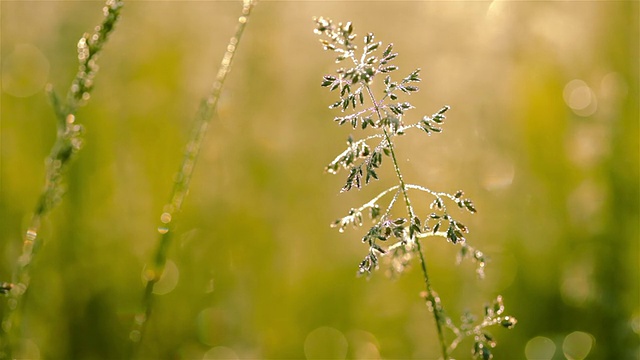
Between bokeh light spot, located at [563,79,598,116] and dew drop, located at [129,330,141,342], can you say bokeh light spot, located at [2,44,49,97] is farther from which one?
bokeh light spot, located at [563,79,598,116]

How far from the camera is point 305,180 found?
2.20 metres

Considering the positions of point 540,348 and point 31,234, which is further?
point 540,348

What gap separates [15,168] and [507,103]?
1541mm

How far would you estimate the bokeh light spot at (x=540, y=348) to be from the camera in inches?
66.3

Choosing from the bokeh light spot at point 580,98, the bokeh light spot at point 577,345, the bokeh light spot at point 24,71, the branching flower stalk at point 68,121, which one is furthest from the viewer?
the bokeh light spot at point 24,71

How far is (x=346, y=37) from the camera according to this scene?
667 millimetres

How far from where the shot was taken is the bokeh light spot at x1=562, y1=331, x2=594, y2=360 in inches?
65.7

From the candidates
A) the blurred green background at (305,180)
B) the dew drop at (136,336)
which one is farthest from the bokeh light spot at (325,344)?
the dew drop at (136,336)

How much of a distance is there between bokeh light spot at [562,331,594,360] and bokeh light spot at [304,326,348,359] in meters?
0.55

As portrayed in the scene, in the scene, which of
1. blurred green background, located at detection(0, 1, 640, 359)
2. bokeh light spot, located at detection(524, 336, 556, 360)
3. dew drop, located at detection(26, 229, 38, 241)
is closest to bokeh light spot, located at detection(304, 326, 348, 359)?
blurred green background, located at detection(0, 1, 640, 359)

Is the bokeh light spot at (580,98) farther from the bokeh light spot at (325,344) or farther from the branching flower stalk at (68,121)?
the branching flower stalk at (68,121)

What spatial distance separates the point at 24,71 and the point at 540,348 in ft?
6.16

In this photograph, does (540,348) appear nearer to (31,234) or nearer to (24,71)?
(31,234)

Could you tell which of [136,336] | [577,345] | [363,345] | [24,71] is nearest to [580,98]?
[577,345]
